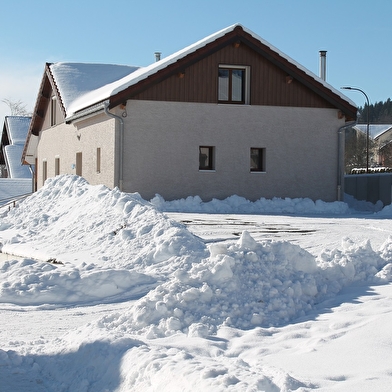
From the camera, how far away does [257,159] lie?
73.8ft

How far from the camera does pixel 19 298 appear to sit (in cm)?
912

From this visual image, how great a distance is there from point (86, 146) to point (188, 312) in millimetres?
17695

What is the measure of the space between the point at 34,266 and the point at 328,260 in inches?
167

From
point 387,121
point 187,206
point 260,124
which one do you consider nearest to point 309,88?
point 260,124

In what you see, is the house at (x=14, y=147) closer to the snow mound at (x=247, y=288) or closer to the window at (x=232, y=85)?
the window at (x=232, y=85)

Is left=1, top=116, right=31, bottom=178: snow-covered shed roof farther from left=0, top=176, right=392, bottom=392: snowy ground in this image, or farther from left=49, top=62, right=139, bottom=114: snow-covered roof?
left=0, top=176, right=392, bottom=392: snowy ground

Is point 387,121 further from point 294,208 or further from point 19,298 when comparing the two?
point 19,298

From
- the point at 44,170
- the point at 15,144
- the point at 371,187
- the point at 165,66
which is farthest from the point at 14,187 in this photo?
the point at 371,187

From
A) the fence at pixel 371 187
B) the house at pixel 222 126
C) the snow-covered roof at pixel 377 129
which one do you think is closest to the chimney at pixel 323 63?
the fence at pixel 371 187

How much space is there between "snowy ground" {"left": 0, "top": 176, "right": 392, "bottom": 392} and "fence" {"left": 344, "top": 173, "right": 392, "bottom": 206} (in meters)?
10.8

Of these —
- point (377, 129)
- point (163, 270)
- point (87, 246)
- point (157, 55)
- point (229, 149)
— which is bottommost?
point (163, 270)

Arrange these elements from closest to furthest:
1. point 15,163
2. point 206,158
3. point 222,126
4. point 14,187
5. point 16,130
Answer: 1. point 222,126
2. point 206,158
3. point 14,187
4. point 15,163
5. point 16,130

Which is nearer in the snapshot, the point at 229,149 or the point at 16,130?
the point at 229,149

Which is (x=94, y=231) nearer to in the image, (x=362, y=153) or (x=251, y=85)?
(x=251, y=85)
